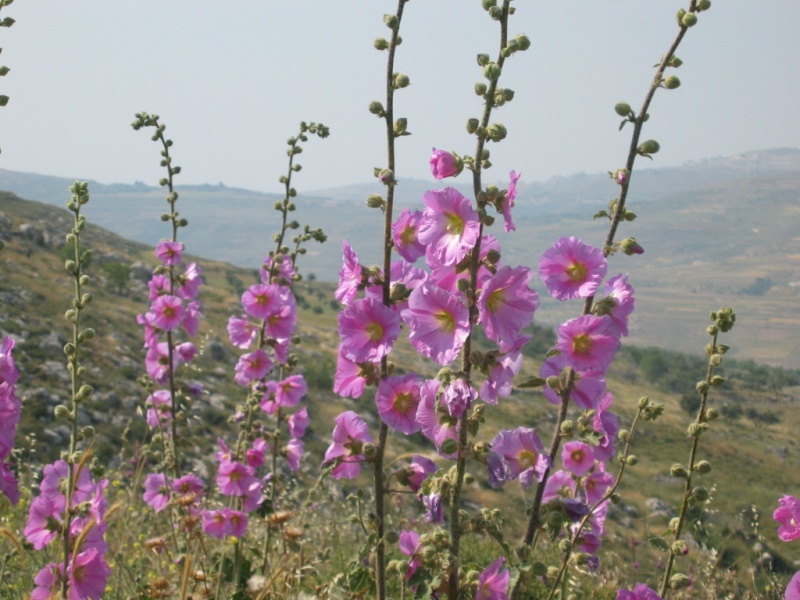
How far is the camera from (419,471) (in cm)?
270

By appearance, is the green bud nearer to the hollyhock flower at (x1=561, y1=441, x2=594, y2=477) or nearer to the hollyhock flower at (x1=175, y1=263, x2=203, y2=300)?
the hollyhock flower at (x1=561, y1=441, x2=594, y2=477)

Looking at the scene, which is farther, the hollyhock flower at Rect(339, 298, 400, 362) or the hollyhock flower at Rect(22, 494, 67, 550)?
the hollyhock flower at Rect(22, 494, 67, 550)

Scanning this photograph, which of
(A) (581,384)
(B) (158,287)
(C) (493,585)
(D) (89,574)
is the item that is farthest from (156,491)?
(A) (581,384)

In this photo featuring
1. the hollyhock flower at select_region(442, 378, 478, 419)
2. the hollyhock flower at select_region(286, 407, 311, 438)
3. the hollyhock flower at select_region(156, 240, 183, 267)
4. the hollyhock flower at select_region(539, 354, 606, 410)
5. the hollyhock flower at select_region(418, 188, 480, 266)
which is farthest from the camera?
the hollyhock flower at select_region(156, 240, 183, 267)

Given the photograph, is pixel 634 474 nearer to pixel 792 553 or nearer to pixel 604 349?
pixel 792 553

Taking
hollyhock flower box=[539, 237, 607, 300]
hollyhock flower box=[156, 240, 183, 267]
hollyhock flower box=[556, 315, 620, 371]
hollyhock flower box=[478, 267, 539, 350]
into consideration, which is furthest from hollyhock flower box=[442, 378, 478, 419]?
hollyhock flower box=[156, 240, 183, 267]

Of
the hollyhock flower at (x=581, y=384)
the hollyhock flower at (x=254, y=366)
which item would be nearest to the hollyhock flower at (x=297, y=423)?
the hollyhock flower at (x=254, y=366)

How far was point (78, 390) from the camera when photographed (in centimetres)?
296

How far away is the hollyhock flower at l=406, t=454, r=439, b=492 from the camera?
2.68 meters

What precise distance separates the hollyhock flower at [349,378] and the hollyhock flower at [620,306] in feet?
3.04

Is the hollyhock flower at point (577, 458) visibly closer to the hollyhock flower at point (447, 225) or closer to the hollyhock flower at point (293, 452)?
the hollyhock flower at point (447, 225)

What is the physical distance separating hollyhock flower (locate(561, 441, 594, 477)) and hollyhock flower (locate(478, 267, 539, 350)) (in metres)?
0.93

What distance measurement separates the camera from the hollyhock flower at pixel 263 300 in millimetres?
5000

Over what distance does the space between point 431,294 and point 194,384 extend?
351 cm
